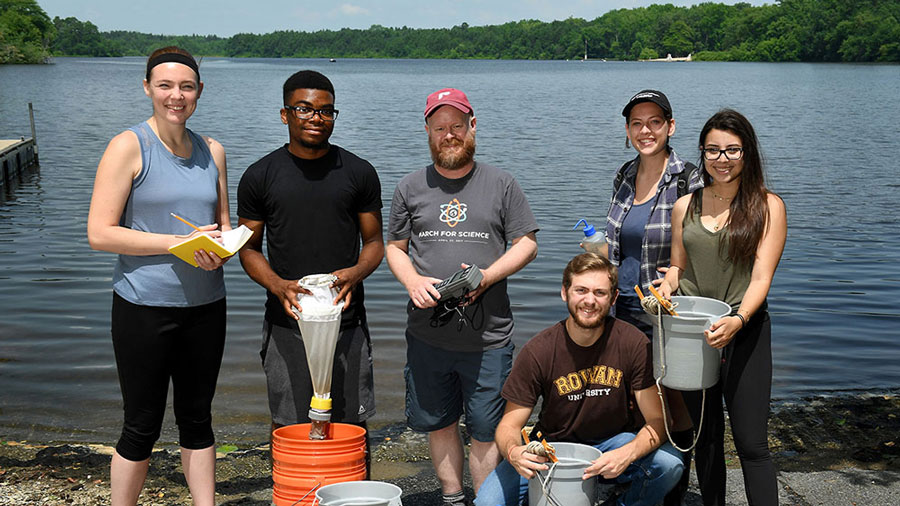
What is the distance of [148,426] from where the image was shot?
429 centimetres

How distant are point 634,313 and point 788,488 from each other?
5.45ft

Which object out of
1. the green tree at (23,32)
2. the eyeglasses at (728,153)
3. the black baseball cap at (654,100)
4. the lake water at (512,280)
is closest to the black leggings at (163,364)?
the black baseball cap at (654,100)

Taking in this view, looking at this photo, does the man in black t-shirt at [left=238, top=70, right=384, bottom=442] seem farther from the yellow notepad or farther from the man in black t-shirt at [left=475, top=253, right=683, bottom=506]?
the man in black t-shirt at [left=475, top=253, right=683, bottom=506]

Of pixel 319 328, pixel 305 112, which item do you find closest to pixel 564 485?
pixel 319 328

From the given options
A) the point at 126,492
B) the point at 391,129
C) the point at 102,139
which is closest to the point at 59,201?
the point at 102,139

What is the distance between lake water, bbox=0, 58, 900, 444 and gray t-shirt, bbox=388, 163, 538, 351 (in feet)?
11.6

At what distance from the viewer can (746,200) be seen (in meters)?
4.31

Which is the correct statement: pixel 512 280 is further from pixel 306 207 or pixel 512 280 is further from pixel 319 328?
pixel 319 328

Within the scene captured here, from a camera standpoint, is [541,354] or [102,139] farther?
[102,139]

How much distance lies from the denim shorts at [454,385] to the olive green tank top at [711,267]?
1109 mm

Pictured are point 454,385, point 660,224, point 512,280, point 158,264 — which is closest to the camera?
point 158,264

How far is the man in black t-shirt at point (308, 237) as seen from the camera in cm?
456

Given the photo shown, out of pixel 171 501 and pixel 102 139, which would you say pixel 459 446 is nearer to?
pixel 171 501

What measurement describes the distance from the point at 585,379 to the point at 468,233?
1.00 meters
